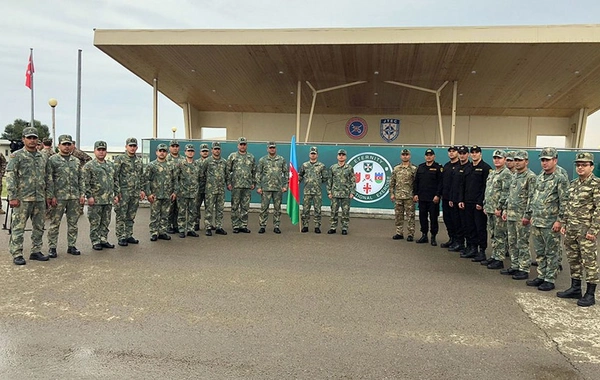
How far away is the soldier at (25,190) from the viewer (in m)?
5.37

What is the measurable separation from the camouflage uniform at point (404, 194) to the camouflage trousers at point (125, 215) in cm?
466

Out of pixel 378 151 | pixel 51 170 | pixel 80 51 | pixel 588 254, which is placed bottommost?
pixel 588 254

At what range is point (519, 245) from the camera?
17.5 ft

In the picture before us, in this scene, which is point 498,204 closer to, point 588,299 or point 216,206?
point 588,299

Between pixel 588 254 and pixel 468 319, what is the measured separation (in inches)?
64.8

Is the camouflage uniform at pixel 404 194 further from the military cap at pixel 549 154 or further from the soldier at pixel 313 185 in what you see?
the military cap at pixel 549 154

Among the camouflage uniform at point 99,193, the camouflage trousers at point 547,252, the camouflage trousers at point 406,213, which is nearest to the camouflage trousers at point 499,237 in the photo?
the camouflage trousers at point 547,252

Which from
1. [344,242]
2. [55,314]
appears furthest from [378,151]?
[55,314]

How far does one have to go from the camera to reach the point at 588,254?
4.32m

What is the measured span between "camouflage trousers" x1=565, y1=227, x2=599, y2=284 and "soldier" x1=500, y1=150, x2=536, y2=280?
63cm

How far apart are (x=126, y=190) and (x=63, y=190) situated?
1.08m

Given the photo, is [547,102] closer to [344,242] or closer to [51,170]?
[344,242]

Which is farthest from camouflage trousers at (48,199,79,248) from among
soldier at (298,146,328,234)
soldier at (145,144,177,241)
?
soldier at (298,146,328,234)

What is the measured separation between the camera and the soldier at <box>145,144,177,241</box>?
718cm
